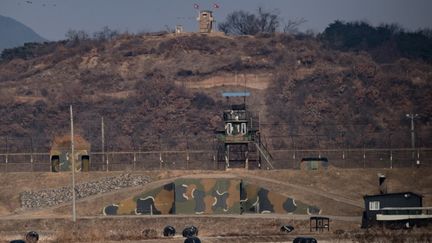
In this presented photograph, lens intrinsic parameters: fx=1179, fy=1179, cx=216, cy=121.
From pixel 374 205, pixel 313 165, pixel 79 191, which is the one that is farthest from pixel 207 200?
pixel 374 205

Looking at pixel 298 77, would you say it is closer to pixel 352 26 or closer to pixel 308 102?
pixel 308 102

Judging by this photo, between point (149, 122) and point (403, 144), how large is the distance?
2867 centimetres

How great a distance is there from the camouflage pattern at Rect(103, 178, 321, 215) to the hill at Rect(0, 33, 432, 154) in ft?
86.8

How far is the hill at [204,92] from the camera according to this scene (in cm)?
11081

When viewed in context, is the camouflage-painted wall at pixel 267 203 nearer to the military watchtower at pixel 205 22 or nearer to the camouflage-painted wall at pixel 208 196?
the camouflage-painted wall at pixel 208 196

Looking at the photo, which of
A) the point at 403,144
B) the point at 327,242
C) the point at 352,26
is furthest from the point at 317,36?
the point at 327,242

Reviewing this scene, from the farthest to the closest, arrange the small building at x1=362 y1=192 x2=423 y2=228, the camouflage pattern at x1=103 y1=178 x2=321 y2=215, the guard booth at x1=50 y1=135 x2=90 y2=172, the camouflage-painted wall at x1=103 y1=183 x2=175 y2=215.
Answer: the guard booth at x1=50 y1=135 x2=90 y2=172 → the camouflage-painted wall at x1=103 y1=183 x2=175 y2=215 → the camouflage pattern at x1=103 y1=178 x2=321 y2=215 → the small building at x1=362 y1=192 x2=423 y2=228

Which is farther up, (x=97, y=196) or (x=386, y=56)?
(x=386, y=56)

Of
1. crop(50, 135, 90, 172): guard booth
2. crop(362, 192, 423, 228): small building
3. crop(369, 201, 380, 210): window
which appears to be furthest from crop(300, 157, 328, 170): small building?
crop(369, 201, 380, 210): window

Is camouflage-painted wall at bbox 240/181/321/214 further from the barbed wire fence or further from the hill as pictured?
the hill

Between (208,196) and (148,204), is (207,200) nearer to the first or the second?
(208,196)

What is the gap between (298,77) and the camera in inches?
5005

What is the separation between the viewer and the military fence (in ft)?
298

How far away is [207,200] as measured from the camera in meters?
75.8
